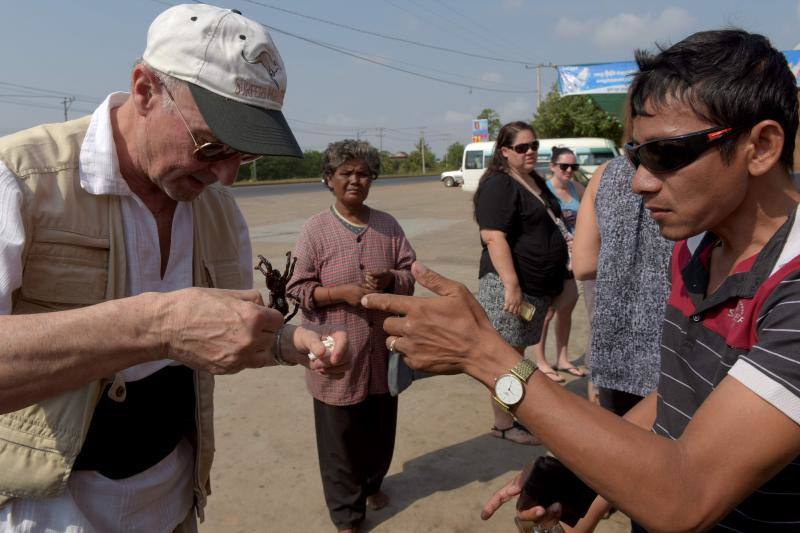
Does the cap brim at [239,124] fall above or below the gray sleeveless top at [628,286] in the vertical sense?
above

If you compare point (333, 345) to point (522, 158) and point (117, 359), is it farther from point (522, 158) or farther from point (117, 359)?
point (522, 158)

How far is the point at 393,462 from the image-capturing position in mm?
4055

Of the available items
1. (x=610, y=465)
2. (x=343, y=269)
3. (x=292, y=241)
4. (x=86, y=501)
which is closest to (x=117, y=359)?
(x=86, y=501)

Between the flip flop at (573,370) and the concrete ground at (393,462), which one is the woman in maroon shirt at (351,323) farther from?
the flip flop at (573,370)

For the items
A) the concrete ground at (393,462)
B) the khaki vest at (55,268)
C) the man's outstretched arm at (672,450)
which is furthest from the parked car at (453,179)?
the man's outstretched arm at (672,450)

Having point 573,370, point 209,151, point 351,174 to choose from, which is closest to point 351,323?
point 351,174

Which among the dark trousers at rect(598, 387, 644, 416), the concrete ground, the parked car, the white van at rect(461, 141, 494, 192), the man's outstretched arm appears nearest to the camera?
the man's outstretched arm

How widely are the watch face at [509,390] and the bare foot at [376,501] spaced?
7.89ft

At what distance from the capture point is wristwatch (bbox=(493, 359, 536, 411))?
141cm

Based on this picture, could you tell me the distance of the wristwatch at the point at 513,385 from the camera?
1411 millimetres

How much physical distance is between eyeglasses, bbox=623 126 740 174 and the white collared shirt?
1339mm

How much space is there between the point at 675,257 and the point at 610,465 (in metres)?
0.85

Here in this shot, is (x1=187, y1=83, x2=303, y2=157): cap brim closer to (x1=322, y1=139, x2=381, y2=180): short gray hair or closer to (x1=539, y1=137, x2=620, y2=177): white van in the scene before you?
(x1=322, y1=139, x2=381, y2=180): short gray hair

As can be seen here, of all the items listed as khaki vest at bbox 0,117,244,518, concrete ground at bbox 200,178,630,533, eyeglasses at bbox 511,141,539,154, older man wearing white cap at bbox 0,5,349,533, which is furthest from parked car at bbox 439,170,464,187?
khaki vest at bbox 0,117,244,518
